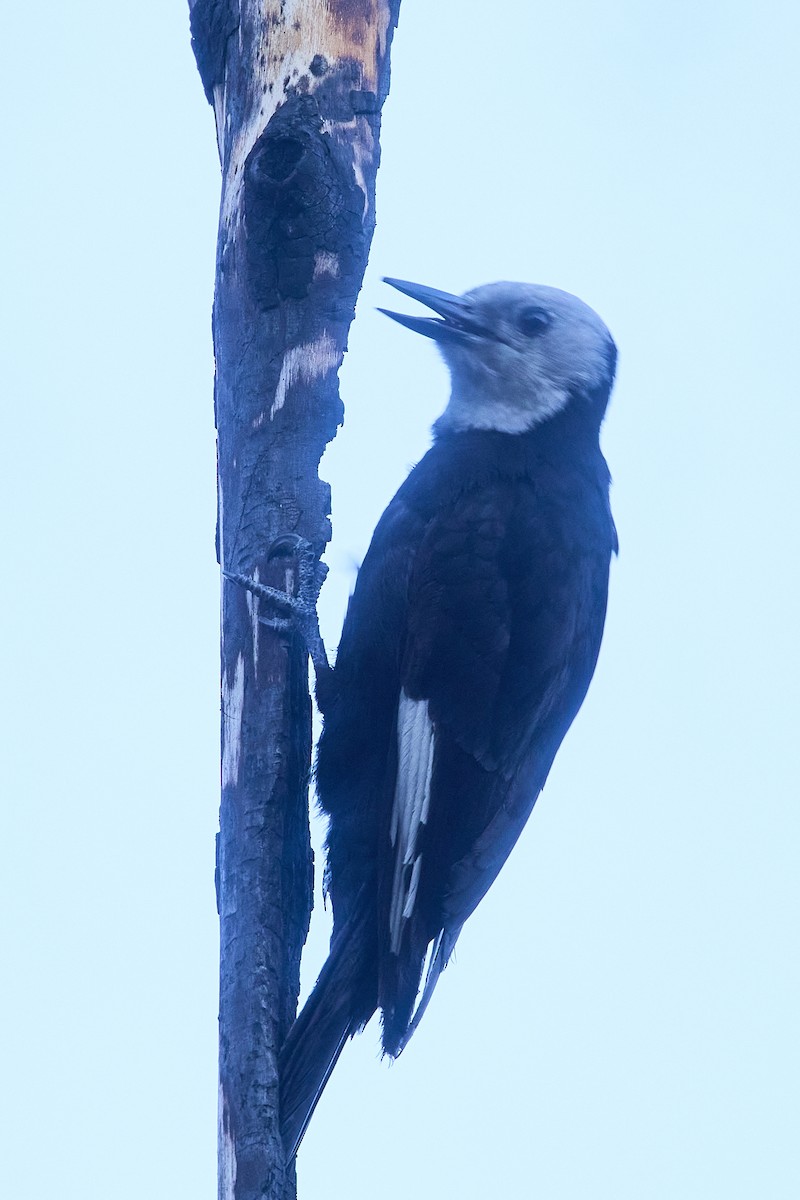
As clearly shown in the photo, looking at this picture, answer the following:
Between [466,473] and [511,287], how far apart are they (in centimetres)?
78

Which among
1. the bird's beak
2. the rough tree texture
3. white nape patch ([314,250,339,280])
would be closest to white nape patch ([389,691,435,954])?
the rough tree texture

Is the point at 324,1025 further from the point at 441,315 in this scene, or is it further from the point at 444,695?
the point at 441,315

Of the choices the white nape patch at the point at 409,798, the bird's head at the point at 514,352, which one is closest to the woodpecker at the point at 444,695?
the white nape patch at the point at 409,798

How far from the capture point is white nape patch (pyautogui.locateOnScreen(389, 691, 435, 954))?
2.88 m

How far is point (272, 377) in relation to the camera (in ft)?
9.84

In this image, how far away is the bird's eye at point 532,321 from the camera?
3838 mm

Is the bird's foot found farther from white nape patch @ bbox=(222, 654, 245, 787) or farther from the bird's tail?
the bird's tail

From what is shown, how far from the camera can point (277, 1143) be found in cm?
244

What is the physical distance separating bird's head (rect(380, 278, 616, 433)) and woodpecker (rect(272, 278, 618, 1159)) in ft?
0.59

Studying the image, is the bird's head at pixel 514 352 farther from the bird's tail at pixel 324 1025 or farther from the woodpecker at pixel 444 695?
the bird's tail at pixel 324 1025

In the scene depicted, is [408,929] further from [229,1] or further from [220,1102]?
[229,1]

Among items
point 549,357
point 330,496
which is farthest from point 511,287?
point 330,496

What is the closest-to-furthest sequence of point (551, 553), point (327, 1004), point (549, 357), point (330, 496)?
Answer: point (327, 1004) < point (330, 496) < point (551, 553) < point (549, 357)

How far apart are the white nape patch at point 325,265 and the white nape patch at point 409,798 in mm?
844
